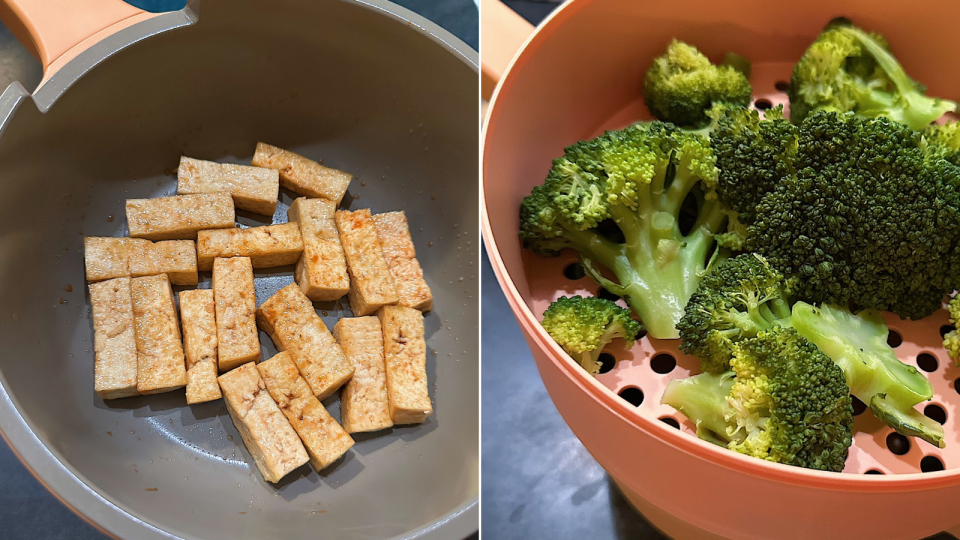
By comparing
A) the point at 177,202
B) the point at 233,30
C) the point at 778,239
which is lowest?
the point at 177,202

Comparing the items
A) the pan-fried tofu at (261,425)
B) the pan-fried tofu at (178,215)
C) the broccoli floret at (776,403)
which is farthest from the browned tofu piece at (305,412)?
the broccoli floret at (776,403)

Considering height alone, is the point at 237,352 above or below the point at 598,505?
below


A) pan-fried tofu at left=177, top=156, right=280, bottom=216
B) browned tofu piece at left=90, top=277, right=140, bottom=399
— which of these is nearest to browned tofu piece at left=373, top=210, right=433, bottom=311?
pan-fried tofu at left=177, top=156, right=280, bottom=216

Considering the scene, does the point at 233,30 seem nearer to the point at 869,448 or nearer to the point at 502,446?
the point at 502,446

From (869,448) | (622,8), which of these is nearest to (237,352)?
(622,8)

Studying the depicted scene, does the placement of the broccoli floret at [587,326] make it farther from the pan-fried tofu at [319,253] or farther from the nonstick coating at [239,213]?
the pan-fried tofu at [319,253]

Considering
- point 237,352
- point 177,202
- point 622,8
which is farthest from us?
point 177,202

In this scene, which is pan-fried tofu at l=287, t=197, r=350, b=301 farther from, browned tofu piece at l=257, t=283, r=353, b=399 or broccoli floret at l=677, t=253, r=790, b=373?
broccoli floret at l=677, t=253, r=790, b=373
